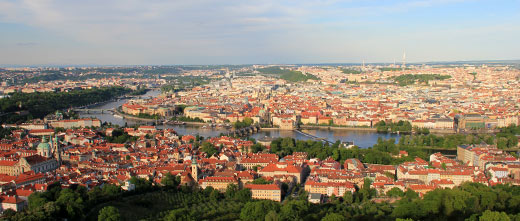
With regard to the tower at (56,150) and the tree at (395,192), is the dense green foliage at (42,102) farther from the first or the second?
the tree at (395,192)

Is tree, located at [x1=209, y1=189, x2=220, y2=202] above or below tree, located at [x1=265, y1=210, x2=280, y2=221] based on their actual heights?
below

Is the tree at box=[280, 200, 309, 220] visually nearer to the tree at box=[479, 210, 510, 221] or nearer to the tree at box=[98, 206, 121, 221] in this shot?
the tree at box=[98, 206, 121, 221]

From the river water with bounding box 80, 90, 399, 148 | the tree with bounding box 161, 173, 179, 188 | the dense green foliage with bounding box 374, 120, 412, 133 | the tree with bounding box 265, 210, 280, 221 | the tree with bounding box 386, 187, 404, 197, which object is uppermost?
the tree with bounding box 265, 210, 280, 221

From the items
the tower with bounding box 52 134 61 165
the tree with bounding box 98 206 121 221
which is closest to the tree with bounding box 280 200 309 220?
the tree with bounding box 98 206 121 221

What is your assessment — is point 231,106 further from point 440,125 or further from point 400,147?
point 400,147

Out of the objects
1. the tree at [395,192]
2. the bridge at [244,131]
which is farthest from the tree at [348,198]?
the bridge at [244,131]
